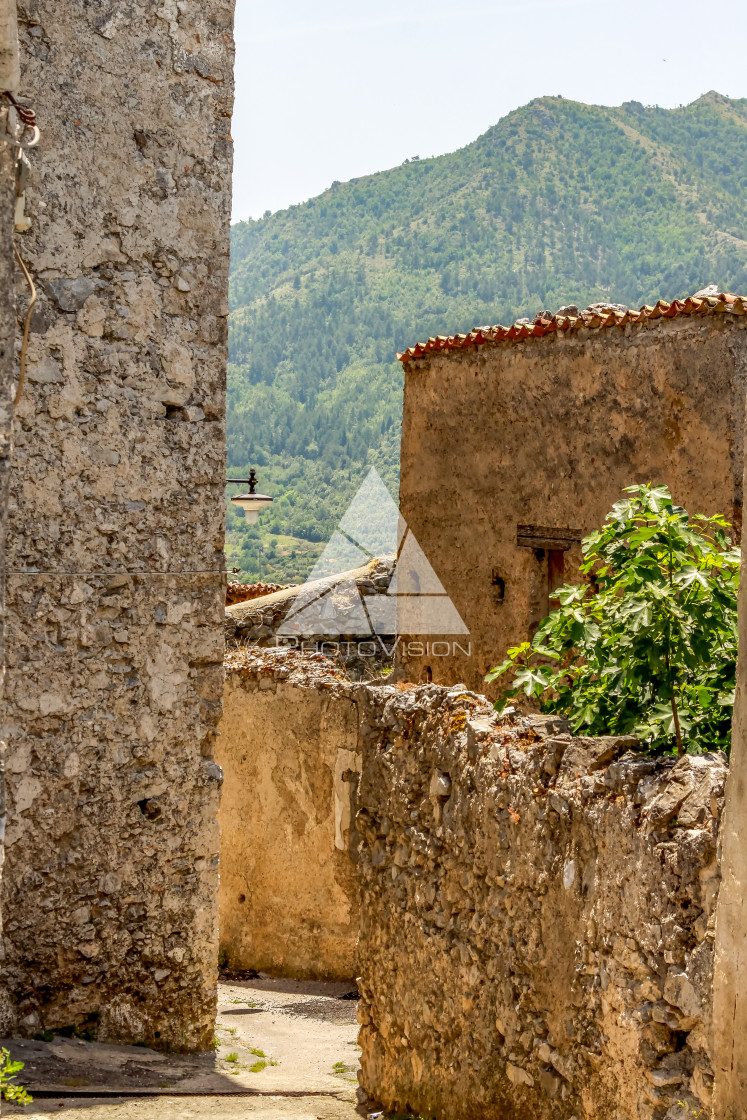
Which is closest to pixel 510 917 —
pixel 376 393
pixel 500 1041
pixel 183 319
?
pixel 500 1041

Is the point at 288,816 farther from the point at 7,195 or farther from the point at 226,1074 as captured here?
the point at 7,195

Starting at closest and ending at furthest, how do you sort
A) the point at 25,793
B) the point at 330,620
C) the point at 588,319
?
the point at 25,793 < the point at 588,319 < the point at 330,620

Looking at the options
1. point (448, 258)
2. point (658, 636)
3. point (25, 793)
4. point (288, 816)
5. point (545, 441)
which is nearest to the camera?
point (658, 636)

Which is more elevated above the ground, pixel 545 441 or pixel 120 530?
pixel 545 441

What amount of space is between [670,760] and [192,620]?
10.5ft

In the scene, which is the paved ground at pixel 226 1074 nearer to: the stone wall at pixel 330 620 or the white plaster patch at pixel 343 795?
the white plaster patch at pixel 343 795

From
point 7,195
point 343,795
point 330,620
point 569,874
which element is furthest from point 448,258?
point 7,195

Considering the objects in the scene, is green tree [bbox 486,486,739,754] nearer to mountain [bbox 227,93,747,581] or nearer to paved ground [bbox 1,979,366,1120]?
paved ground [bbox 1,979,366,1120]

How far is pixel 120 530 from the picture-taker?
6246mm

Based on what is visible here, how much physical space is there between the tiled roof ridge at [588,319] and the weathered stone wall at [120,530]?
15.1ft

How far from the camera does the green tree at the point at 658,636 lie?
4.40m

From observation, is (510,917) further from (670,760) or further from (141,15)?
(141,15)

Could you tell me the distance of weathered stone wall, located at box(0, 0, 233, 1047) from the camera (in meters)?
5.96

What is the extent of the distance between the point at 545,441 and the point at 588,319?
1.22m
